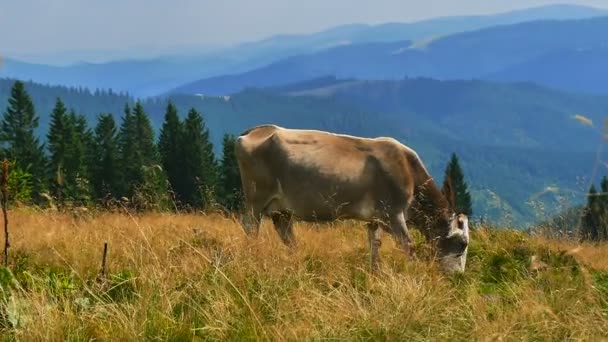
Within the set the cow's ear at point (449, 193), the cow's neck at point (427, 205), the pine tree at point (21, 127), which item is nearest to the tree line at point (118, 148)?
the pine tree at point (21, 127)

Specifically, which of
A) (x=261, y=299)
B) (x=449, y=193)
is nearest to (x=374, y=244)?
(x=449, y=193)

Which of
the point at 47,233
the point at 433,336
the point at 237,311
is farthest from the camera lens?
the point at 47,233

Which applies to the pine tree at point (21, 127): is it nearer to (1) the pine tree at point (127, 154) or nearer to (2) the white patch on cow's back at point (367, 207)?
(1) the pine tree at point (127, 154)

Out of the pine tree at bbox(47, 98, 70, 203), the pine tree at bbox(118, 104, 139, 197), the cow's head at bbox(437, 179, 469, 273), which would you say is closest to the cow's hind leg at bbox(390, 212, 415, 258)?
the cow's head at bbox(437, 179, 469, 273)

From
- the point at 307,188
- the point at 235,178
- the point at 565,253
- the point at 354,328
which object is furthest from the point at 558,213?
the point at 235,178

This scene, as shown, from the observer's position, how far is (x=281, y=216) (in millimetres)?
9414

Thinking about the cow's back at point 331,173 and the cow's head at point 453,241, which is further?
the cow's back at point 331,173

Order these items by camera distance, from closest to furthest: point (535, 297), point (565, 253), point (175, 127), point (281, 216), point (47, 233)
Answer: point (535, 297) < point (47, 233) < point (565, 253) < point (281, 216) < point (175, 127)

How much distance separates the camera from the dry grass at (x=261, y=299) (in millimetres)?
4398

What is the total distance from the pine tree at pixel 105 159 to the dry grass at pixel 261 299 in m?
64.1

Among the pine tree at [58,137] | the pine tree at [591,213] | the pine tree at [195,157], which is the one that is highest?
the pine tree at [591,213]

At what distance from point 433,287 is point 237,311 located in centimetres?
186

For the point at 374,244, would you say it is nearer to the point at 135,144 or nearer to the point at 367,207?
the point at 367,207

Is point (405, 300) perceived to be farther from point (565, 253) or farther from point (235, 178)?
point (235, 178)
